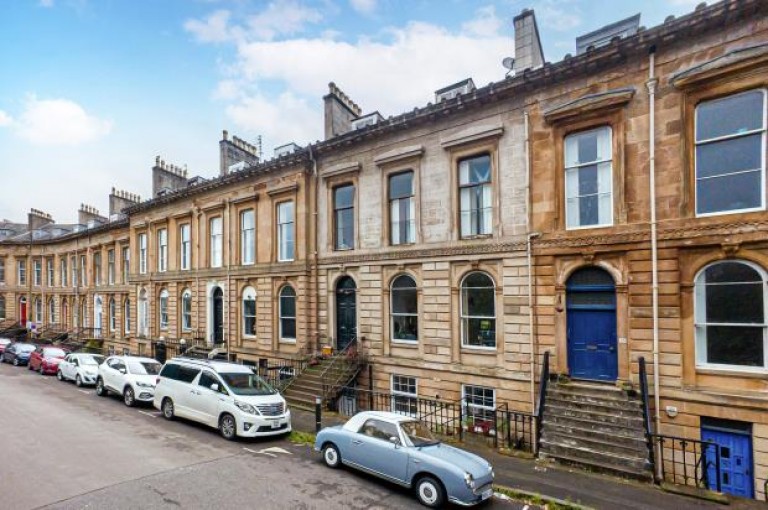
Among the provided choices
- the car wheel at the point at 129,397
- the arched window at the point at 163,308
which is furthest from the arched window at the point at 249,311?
the arched window at the point at 163,308

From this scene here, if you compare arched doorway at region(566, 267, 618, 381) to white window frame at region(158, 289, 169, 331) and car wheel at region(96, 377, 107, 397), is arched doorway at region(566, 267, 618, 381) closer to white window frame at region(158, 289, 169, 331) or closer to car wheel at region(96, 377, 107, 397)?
car wheel at region(96, 377, 107, 397)

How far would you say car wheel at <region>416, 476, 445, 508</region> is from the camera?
7633 mm

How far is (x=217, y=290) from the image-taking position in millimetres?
22812

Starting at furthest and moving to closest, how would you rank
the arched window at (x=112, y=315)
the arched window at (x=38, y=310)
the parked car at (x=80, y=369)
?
the arched window at (x=38, y=310)
the arched window at (x=112, y=315)
the parked car at (x=80, y=369)

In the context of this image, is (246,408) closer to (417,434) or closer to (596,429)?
(417,434)

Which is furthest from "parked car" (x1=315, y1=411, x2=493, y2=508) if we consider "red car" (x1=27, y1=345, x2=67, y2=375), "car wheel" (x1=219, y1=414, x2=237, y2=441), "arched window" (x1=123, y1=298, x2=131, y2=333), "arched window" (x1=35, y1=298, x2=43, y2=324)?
"arched window" (x1=35, y1=298, x2=43, y2=324)

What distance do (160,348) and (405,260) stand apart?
701 inches

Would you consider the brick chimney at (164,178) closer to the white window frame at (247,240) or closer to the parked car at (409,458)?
the white window frame at (247,240)

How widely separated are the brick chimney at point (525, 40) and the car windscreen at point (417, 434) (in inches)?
460

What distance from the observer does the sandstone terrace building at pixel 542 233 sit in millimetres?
10172

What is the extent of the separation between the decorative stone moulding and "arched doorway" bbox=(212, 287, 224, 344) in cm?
1808

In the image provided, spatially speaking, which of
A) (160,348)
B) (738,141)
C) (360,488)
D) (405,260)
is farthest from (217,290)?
(738,141)

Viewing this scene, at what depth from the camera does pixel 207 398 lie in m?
12.1

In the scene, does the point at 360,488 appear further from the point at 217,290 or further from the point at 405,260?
the point at 217,290
